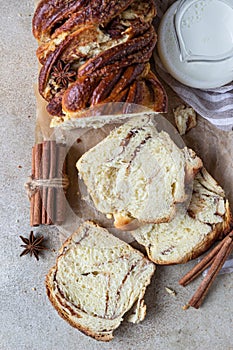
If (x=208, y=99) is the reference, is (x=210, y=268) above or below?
below

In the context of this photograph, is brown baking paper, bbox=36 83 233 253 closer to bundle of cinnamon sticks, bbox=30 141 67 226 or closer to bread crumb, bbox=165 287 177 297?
bundle of cinnamon sticks, bbox=30 141 67 226

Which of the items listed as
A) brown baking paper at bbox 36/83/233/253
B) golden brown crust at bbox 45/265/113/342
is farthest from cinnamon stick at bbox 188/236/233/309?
golden brown crust at bbox 45/265/113/342

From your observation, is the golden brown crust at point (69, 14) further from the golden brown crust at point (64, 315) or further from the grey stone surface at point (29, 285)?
the golden brown crust at point (64, 315)

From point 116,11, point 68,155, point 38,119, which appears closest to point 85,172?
point 68,155

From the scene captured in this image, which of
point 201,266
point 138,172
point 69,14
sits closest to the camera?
point 69,14

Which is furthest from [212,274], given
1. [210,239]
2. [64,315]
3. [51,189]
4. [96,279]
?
[51,189]

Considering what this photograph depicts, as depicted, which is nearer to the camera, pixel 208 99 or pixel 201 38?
pixel 201 38

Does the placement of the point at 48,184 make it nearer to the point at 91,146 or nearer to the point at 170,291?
the point at 91,146
